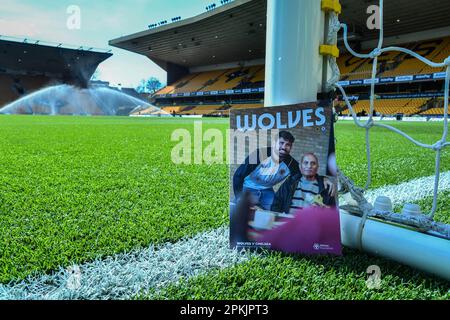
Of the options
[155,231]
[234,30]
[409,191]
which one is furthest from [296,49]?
[234,30]

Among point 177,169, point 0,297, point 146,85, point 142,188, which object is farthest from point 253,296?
point 146,85

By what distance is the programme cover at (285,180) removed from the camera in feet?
3.00

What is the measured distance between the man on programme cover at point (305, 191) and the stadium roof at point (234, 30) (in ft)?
56.7

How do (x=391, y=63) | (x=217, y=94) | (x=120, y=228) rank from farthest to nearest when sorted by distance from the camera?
(x=217, y=94) < (x=391, y=63) < (x=120, y=228)

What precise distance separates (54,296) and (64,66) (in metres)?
36.1

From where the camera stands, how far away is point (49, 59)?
2991 cm

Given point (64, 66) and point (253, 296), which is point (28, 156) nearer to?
point (253, 296)

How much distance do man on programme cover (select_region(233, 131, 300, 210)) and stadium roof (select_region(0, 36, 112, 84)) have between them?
3260 cm

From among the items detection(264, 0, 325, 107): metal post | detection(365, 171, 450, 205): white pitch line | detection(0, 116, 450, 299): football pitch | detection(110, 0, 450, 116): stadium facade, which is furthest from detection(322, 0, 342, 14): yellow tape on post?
detection(110, 0, 450, 116): stadium facade

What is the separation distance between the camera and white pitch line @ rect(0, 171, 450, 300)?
2.40ft

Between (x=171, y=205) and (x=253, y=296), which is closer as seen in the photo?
(x=253, y=296)

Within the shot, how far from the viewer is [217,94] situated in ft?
89.0

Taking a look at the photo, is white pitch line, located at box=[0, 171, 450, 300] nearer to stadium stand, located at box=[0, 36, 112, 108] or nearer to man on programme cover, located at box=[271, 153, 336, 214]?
man on programme cover, located at box=[271, 153, 336, 214]

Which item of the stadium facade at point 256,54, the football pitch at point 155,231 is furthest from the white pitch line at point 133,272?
the stadium facade at point 256,54
